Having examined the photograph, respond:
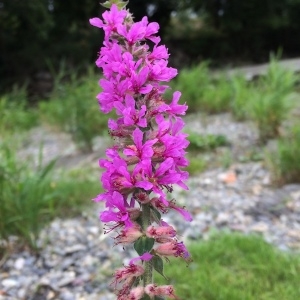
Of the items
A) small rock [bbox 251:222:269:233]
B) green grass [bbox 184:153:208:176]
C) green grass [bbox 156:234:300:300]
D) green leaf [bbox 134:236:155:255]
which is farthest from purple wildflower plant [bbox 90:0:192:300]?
green grass [bbox 184:153:208:176]

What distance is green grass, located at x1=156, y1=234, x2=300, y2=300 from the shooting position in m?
2.32

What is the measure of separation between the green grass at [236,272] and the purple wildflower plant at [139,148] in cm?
126

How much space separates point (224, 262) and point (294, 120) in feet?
10.0

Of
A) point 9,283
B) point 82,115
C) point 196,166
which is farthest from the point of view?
point 82,115

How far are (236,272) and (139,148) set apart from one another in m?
1.72

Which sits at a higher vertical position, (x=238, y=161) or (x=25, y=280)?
(x=238, y=161)

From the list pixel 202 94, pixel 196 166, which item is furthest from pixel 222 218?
pixel 202 94

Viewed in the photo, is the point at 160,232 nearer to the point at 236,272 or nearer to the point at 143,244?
the point at 143,244

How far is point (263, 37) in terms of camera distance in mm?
16578

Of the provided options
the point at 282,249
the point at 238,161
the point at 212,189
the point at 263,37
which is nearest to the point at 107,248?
the point at 282,249

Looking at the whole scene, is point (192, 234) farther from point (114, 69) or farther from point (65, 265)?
point (114, 69)

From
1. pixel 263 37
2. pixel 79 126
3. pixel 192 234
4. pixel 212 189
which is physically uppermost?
pixel 263 37

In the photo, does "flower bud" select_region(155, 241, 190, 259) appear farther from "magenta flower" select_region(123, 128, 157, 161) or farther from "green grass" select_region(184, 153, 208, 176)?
"green grass" select_region(184, 153, 208, 176)

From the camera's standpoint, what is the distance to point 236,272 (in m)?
2.59
